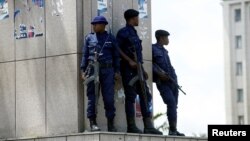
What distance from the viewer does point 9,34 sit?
21.1 metres

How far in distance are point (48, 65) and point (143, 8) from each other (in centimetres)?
225

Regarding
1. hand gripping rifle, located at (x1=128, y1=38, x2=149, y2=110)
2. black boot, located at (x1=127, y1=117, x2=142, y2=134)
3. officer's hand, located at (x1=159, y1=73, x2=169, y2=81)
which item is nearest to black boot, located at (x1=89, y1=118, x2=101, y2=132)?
black boot, located at (x1=127, y1=117, x2=142, y2=134)

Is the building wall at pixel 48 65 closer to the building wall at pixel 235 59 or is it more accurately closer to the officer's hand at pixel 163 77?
the officer's hand at pixel 163 77

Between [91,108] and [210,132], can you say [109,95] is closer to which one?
[91,108]

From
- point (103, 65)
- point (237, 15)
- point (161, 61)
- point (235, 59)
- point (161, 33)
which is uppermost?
point (237, 15)

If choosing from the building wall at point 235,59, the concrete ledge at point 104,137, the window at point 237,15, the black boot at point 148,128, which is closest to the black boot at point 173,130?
the concrete ledge at point 104,137

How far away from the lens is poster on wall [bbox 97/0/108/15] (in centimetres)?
2019

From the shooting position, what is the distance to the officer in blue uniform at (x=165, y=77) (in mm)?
21000

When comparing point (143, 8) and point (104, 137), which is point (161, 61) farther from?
point (104, 137)

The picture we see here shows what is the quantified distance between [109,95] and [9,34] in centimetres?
269

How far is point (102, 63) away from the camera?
19453 millimetres

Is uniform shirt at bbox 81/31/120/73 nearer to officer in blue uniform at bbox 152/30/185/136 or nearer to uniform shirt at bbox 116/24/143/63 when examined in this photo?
uniform shirt at bbox 116/24/143/63

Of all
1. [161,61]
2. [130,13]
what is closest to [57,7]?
[130,13]

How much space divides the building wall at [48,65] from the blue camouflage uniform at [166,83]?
14 centimetres
